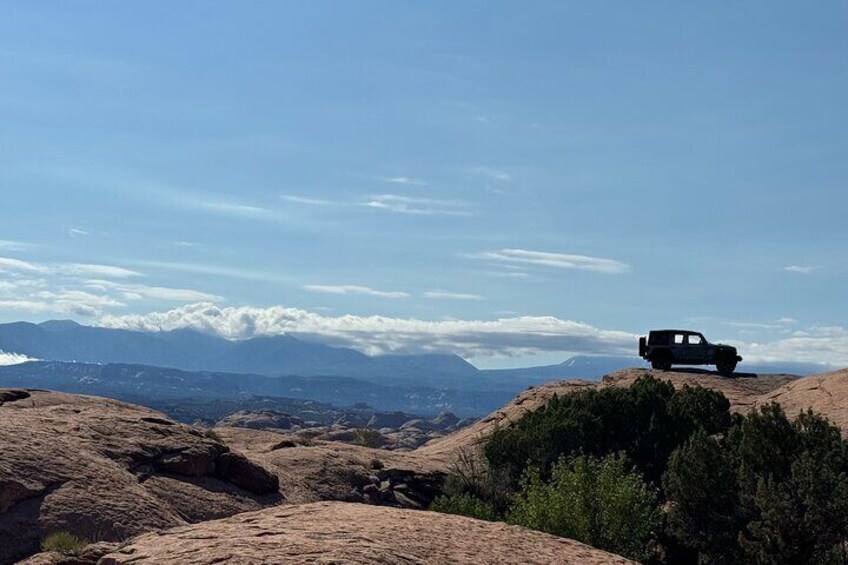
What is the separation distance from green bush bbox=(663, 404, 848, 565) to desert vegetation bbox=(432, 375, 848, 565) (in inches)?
1.8

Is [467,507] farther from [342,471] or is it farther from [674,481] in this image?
[342,471]

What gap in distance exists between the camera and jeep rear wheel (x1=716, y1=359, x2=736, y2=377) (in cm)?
6856

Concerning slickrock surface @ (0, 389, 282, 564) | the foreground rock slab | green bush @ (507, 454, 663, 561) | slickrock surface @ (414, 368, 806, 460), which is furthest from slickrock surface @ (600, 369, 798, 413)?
slickrock surface @ (0, 389, 282, 564)

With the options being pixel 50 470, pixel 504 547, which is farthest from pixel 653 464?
pixel 504 547

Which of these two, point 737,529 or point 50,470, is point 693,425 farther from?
point 50,470

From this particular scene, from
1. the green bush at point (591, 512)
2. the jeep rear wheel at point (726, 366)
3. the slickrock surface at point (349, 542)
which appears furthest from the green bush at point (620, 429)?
the slickrock surface at point (349, 542)

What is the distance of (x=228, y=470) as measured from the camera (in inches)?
1438

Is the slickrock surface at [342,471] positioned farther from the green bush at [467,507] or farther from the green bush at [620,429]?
the green bush at [620,429]

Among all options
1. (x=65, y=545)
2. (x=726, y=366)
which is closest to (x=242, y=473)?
(x=65, y=545)

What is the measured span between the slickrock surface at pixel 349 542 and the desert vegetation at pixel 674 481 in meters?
15.6

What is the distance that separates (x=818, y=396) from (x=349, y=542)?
2100 inches

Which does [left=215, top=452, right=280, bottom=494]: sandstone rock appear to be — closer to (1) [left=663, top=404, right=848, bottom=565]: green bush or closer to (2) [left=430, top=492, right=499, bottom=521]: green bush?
(2) [left=430, top=492, right=499, bottom=521]: green bush

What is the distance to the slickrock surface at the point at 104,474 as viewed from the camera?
26.6m

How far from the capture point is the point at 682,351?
221ft
